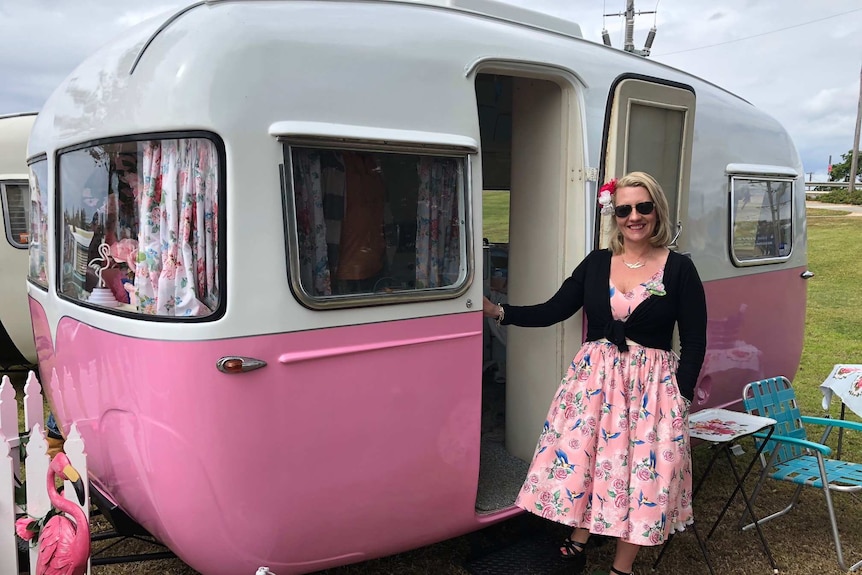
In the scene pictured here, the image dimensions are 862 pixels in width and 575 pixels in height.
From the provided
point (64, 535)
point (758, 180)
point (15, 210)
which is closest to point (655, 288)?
point (758, 180)

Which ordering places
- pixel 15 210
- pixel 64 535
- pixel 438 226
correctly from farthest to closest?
pixel 15 210
pixel 438 226
pixel 64 535

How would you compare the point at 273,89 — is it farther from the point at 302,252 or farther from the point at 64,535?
the point at 64,535

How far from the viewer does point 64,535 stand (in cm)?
236

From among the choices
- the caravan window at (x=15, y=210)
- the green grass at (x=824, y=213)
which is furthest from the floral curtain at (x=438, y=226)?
the green grass at (x=824, y=213)

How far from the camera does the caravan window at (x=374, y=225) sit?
254 centimetres

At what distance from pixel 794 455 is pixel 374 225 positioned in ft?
10.4

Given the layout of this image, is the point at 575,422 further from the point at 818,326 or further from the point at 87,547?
the point at 818,326

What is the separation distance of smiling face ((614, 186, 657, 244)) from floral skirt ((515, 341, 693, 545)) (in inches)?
19.7

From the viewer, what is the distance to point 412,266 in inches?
112

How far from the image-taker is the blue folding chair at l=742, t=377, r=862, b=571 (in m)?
3.68

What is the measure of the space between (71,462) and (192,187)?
108 centimetres

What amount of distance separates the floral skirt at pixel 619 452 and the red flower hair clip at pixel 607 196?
1.99 ft

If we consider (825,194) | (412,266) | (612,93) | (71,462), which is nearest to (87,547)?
(71,462)

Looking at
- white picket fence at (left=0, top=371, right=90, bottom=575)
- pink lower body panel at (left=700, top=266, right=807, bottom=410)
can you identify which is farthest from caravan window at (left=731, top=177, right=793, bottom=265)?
white picket fence at (left=0, top=371, right=90, bottom=575)
